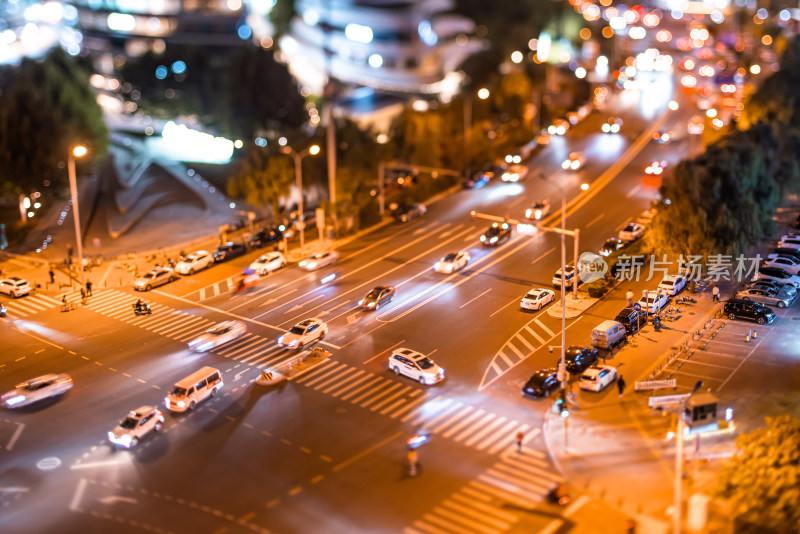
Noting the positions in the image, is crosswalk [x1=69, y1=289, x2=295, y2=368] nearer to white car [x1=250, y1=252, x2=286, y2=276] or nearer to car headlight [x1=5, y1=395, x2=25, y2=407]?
white car [x1=250, y1=252, x2=286, y2=276]

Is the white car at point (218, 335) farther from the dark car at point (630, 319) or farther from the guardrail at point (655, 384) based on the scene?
the guardrail at point (655, 384)

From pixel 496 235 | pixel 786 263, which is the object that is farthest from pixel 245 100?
pixel 786 263

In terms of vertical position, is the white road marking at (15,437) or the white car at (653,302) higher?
the white car at (653,302)

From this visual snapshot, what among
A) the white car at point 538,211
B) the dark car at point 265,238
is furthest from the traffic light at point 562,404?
the dark car at point 265,238

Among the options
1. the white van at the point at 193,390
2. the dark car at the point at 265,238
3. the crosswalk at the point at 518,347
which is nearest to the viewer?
the white van at the point at 193,390

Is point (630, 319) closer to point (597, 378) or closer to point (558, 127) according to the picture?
point (597, 378)

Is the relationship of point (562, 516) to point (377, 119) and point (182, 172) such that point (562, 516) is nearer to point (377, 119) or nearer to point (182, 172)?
point (182, 172)

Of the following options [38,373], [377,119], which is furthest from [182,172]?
[38,373]
